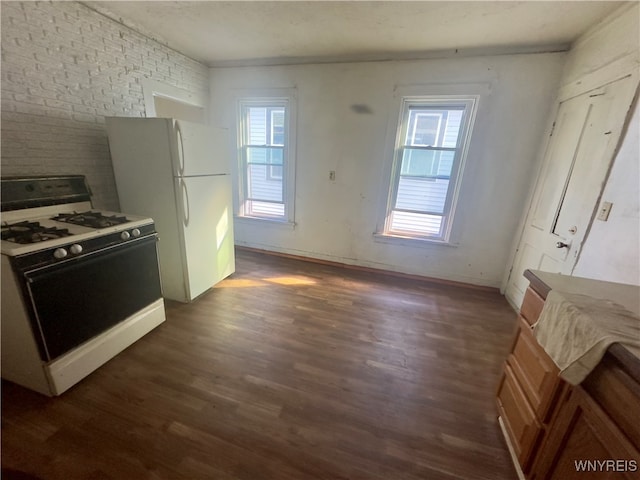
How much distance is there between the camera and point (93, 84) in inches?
86.9

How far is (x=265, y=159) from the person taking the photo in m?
3.63

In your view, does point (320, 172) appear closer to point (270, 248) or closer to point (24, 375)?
point (270, 248)

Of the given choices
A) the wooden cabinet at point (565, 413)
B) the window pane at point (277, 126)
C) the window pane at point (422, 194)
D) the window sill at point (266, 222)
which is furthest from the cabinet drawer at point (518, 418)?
the window pane at point (277, 126)

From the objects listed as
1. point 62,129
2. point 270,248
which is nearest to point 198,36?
point 62,129

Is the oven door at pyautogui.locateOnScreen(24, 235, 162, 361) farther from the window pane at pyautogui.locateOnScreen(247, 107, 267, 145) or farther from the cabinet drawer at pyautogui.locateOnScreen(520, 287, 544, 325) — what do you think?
the cabinet drawer at pyautogui.locateOnScreen(520, 287, 544, 325)

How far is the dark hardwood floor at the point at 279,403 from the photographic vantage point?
1.25 m

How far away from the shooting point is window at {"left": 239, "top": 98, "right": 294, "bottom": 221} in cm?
343

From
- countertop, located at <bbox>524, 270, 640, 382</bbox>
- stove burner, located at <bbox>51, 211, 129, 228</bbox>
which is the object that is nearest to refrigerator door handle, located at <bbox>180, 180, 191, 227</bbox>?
stove burner, located at <bbox>51, 211, 129, 228</bbox>

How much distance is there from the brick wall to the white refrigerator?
23 centimetres

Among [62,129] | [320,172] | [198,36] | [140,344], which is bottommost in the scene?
[140,344]

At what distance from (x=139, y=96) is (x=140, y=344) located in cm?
246

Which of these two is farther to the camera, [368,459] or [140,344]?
[140,344]

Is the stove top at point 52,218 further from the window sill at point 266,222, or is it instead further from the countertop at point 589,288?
the countertop at point 589,288

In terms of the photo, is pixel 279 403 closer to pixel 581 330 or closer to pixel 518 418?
pixel 518 418
